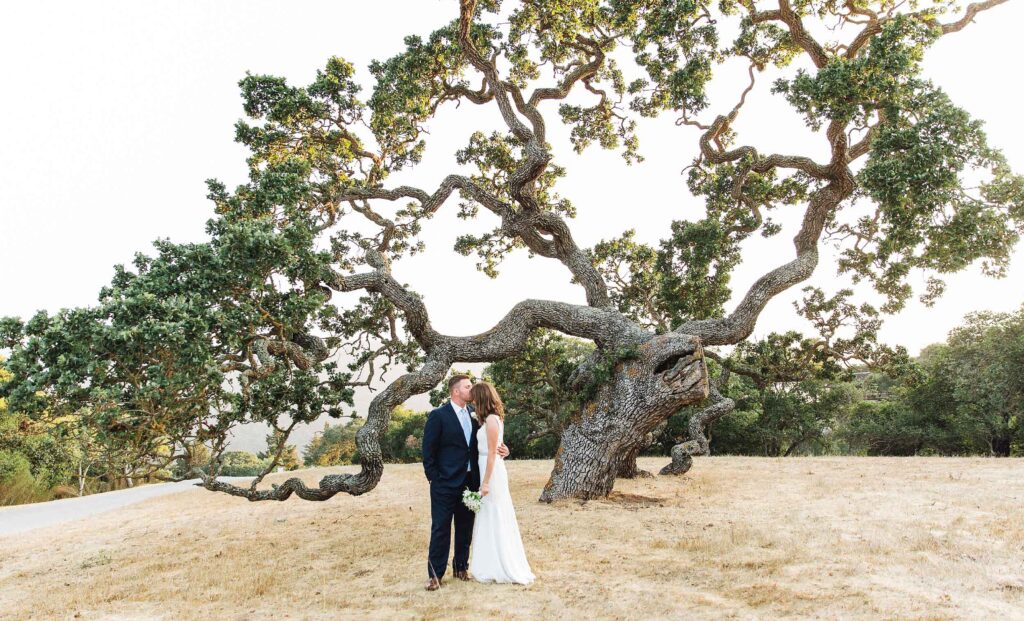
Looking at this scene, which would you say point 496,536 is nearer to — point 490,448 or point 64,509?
point 490,448

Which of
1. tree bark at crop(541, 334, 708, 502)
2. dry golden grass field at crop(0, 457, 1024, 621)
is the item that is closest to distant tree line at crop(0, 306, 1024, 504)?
tree bark at crop(541, 334, 708, 502)

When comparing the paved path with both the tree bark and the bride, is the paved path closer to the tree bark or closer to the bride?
Answer: the tree bark

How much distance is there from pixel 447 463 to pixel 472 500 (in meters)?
0.41

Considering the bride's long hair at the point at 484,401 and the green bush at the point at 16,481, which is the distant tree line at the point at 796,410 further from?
the bride's long hair at the point at 484,401

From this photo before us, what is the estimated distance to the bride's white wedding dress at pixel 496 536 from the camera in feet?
17.8

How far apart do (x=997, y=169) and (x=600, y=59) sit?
734 cm

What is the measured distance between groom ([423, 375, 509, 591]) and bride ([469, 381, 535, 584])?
0.12 metres

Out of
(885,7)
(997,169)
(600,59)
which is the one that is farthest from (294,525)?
(885,7)

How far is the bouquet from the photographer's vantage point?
530 centimetres

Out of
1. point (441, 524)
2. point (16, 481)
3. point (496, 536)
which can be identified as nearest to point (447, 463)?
point (441, 524)

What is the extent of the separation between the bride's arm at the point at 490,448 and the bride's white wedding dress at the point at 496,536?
52mm

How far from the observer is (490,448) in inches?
212

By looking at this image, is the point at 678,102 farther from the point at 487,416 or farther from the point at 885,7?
the point at 487,416

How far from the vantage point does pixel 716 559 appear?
609 cm
